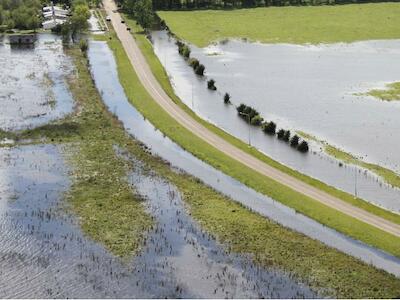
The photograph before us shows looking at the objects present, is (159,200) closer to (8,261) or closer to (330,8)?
(8,261)

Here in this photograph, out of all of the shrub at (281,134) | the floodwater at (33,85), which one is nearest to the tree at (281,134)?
the shrub at (281,134)

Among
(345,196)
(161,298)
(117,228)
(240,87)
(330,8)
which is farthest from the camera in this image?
(330,8)

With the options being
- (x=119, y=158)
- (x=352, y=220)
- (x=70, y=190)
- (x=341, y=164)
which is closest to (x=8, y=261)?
(x=70, y=190)

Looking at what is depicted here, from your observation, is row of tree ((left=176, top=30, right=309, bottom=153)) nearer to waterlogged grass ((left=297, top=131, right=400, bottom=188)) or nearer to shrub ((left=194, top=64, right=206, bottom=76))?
shrub ((left=194, top=64, right=206, bottom=76))

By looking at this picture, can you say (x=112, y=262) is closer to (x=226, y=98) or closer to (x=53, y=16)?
(x=226, y=98)

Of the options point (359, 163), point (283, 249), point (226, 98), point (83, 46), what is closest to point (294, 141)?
point (359, 163)

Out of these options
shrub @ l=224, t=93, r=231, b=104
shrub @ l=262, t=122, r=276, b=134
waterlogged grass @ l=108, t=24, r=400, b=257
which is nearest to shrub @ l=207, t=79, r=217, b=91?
shrub @ l=224, t=93, r=231, b=104

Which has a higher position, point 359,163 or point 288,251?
point 359,163
